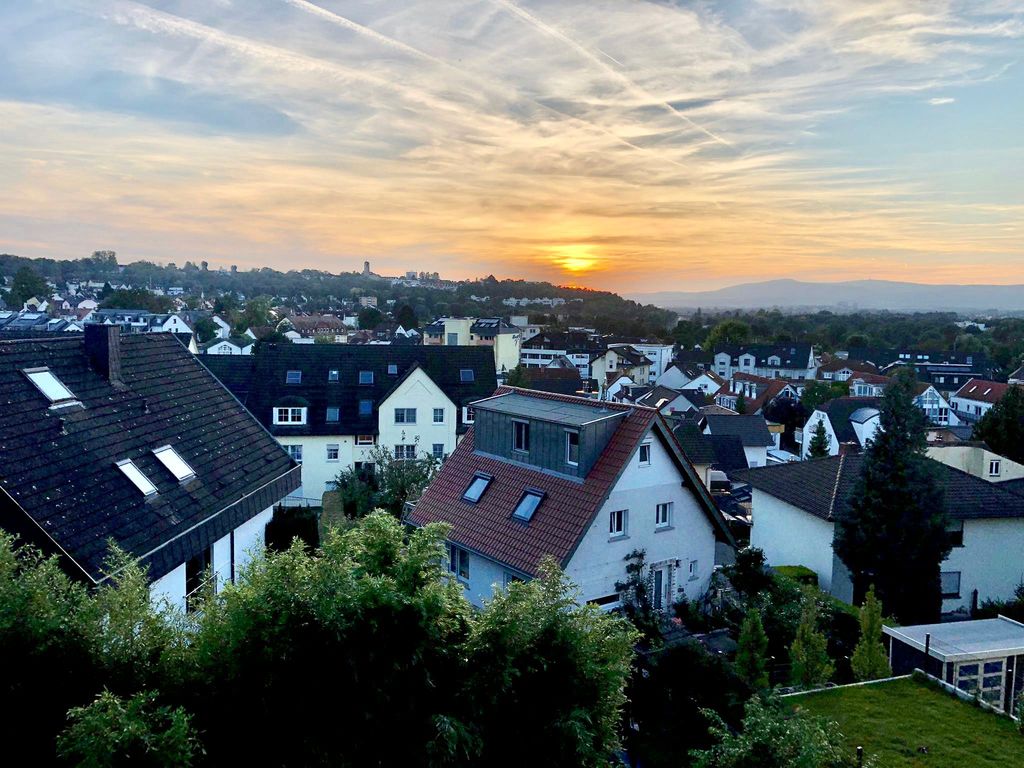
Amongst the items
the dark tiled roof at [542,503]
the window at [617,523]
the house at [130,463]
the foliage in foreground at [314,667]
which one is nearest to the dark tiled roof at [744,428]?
the dark tiled roof at [542,503]

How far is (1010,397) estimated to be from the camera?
4266cm

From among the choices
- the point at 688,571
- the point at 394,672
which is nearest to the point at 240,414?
the point at 688,571

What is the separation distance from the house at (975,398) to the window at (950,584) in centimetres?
6107

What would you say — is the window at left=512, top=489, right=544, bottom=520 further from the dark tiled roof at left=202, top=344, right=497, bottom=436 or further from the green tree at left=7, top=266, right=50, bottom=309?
the green tree at left=7, top=266, right=50, bottom=309

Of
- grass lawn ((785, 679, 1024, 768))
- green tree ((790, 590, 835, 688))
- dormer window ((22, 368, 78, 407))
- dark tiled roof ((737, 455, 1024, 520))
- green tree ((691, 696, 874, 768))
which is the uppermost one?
dormer window ((22, 368, 78, 407))

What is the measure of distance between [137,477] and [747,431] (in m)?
42.4

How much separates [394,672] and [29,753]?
9.72 feet

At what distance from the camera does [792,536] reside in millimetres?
23828

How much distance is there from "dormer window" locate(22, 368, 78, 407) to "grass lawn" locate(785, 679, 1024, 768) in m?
14.5

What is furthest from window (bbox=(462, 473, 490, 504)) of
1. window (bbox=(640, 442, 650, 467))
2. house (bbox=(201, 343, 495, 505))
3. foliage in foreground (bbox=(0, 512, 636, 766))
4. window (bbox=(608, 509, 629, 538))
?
house (bbox=(201, 343, 495, 505))

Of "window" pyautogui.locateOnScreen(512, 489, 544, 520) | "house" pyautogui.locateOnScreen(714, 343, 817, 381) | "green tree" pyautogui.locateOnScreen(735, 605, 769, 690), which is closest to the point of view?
"green tree" pyautogui.locateOnScreen(735, 605, 769, 690)

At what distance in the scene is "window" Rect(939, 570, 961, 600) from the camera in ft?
73.9

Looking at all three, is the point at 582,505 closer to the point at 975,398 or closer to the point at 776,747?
the point at 776,747


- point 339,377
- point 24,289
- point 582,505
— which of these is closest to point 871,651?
point 582,505
